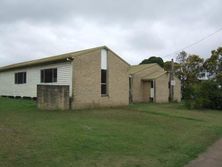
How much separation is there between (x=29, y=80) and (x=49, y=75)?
13.2 feet

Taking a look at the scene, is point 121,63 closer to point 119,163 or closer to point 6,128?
point 6,128

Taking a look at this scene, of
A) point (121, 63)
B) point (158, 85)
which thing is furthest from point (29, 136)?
point (158, 85)

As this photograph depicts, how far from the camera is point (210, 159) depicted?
26.9 feet

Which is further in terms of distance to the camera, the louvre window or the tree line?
the tree line

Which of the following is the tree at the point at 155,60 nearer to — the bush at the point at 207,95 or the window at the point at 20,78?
the bush at the point at 207,95

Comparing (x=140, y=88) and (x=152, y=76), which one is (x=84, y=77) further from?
(x=152, y=76)

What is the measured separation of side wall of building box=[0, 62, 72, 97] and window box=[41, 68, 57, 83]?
0.33 meters

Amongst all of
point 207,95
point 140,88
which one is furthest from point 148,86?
point 207,95

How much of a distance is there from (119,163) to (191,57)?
48352mm

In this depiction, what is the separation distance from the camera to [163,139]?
424 inches

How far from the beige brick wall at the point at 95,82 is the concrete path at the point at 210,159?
1347 centimetres

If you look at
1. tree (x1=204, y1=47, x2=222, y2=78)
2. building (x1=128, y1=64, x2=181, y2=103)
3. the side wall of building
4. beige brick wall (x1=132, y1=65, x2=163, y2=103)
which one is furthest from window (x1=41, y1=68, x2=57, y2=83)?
tree (x1=204, y1=47, x2=222, y2=78)

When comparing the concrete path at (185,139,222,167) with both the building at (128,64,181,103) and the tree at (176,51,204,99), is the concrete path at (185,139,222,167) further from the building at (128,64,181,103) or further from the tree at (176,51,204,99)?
the tree at (176,51,204,99)

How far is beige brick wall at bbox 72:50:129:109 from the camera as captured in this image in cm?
2216
